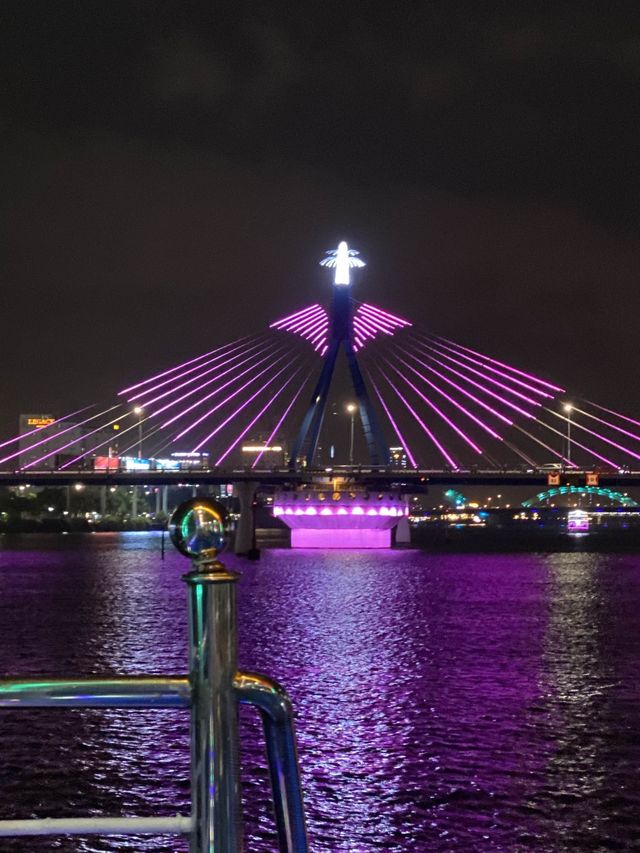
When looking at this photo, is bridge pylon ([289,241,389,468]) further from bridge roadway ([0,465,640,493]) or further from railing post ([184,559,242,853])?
railing post ([184,559,242,853])

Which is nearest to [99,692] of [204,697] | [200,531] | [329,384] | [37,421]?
[204,697]

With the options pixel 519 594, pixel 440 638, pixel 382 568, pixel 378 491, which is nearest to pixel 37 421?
pixel 378 491

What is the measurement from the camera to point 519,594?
125ft

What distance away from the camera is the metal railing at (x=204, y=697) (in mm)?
2141

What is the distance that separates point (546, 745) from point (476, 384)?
61593mm

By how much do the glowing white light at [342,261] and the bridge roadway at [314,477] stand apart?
1206 centimetres

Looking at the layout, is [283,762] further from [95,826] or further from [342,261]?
[342,261]

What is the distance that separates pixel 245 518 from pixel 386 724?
51.6 meters

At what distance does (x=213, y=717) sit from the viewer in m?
2.16

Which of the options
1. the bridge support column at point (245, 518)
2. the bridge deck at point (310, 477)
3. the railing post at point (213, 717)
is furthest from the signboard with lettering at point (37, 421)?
the railing post at point (213, 717)

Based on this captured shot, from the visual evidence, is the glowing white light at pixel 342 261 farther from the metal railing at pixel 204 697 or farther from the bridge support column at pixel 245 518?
the metal railing at pixel 204 697

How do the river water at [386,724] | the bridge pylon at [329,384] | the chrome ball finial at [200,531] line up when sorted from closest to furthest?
the chrome ball finial at [200,531] < the river water at [386,724] < the bridge pylon at [329,384]

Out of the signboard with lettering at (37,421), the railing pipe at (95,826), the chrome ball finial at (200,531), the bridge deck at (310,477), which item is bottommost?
the railing pipe at (95,826)

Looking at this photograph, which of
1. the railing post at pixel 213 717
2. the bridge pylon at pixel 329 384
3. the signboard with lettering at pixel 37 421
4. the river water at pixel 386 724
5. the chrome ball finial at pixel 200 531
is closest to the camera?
the railing post at pixel 213 717
